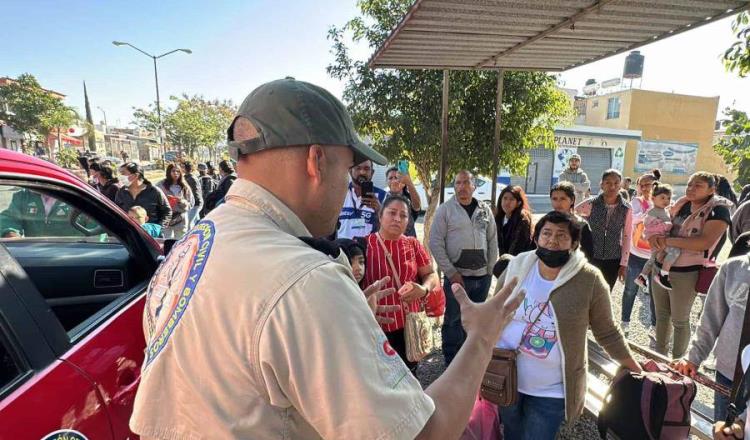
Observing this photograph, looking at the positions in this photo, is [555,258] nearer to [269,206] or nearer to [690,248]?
[269,206]

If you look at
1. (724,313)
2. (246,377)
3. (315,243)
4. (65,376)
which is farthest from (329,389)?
(724,313)

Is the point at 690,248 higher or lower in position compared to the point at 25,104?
lower

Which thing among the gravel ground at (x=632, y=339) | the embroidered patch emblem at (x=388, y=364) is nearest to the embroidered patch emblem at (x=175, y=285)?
the embroidered patch emblem at (x=388, y=364)

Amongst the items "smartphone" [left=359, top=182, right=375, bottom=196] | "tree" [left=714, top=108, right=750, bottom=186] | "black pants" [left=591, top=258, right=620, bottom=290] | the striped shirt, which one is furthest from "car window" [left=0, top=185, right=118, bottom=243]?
"tree" [left=714, top=108, right=750, bottom=186]

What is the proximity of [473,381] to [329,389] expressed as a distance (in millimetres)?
410

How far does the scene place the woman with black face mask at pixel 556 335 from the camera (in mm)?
2148

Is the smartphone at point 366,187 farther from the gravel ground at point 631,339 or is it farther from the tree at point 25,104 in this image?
the tree at point 25,104

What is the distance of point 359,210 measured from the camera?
390 cm

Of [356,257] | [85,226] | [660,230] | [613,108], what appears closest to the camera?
[356,257]

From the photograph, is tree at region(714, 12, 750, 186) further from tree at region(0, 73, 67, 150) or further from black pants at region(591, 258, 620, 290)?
tree at region(0, 73, 67, 150)

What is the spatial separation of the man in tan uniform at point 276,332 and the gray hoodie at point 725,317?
202 cm

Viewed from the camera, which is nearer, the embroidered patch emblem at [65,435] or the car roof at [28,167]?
the embroidered patch emblem at [65,435]

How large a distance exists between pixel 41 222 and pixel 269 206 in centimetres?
339

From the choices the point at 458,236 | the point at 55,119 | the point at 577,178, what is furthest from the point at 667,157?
the point at 55,119
